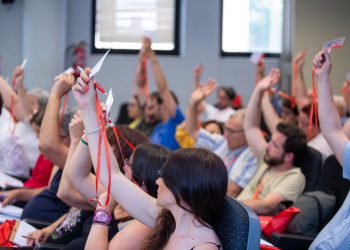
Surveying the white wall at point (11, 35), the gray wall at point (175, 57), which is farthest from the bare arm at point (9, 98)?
the white wall at point (11, 35)

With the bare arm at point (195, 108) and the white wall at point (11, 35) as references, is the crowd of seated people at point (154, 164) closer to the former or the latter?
the bare arm at point (195, 108)

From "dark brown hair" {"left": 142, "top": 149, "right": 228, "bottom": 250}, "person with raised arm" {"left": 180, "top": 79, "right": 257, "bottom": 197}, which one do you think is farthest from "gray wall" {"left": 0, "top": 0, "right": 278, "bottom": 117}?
"dark brown hair" {"left": 142, "top": 149, "right": 228, "bottom": 250}

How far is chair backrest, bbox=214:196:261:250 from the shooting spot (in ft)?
5.95

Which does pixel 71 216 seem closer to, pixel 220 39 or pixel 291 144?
pixel 291 144

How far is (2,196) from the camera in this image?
3.64 m

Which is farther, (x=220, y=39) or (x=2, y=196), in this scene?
(x=220, y=39)

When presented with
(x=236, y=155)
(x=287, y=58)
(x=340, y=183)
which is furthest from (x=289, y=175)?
(x=287, y=58)

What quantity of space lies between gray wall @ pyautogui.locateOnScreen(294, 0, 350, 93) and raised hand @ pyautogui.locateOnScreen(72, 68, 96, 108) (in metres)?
3.54

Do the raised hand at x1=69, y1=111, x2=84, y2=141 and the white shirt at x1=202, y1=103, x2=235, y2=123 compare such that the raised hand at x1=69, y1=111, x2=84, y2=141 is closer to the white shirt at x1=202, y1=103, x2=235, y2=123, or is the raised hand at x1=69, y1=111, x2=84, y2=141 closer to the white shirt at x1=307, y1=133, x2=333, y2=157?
the white shirt at x1=307, y1=133, x2=333, y2=157

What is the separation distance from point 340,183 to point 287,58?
3.96 metres

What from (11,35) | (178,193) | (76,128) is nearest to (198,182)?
(178,193)

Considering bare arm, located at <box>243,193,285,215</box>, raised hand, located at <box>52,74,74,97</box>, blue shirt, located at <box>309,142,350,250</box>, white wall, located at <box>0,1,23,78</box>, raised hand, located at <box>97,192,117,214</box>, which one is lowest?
bare arm, located at <box>243,193,285,215</box>

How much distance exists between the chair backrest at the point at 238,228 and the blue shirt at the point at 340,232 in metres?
0.65

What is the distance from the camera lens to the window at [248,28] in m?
7.93
